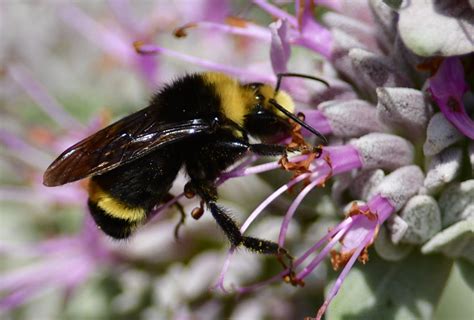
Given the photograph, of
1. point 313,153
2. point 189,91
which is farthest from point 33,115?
point 313,153

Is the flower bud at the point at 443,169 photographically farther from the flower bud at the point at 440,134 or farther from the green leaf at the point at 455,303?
the green leaf at the point at 455,303

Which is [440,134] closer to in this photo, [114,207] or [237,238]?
[237,238]

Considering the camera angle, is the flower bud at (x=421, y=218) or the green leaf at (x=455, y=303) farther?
the green leaf at (x=455, y=303)

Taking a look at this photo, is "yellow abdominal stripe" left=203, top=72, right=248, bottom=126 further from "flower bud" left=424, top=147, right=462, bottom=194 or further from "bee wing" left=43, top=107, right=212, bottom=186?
"flower bud" left=424, top=147, right=462, bottom=194

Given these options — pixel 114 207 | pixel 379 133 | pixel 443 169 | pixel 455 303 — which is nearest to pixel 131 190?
pixel 114 207

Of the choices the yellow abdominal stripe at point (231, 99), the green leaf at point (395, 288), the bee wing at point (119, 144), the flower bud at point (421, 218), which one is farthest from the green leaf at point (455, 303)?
the bee wing at point (119, 144)

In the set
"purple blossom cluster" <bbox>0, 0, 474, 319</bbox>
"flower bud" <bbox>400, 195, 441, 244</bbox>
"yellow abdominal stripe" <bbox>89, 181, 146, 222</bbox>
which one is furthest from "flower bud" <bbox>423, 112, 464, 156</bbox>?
"yellow abdominal stripe" <bbox>89, 181, 146, 222</bbox>

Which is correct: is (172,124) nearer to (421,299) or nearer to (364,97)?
(364,97)
